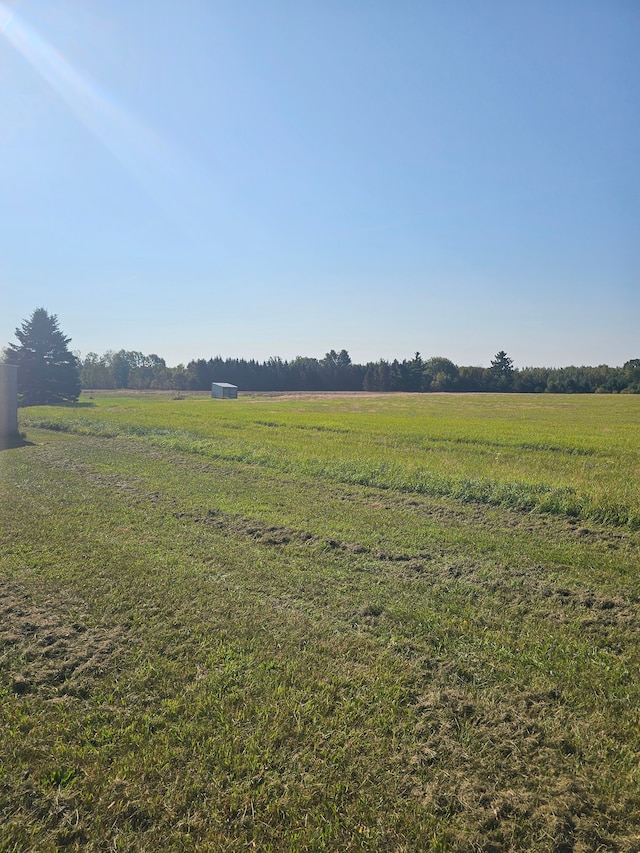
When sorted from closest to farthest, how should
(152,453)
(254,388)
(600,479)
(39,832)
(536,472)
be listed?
(39,832) → (600,479) → (536,472) → (152,453) → (254,388)

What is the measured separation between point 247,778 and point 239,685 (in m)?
1.02

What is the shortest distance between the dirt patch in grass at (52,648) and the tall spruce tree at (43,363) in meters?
53.1

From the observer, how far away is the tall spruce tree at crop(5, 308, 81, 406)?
169ft

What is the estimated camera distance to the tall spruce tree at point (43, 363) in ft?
169

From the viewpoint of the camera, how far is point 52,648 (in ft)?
15.7

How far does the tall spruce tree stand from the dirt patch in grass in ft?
174

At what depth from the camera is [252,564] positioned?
7230mm

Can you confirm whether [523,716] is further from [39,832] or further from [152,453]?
[152,453]

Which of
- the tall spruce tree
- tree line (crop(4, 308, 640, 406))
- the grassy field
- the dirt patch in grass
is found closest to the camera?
the grassy field

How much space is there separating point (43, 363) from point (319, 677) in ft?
195

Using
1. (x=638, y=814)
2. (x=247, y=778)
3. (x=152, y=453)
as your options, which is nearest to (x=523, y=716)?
(x=638, y=814)

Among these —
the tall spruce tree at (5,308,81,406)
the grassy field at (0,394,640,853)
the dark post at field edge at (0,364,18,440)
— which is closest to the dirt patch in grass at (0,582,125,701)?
the grassy field at (0,394,640,853)

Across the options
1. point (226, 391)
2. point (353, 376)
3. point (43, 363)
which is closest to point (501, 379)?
point (353, 376)

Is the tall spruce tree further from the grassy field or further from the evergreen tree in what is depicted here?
the evergreen tree
